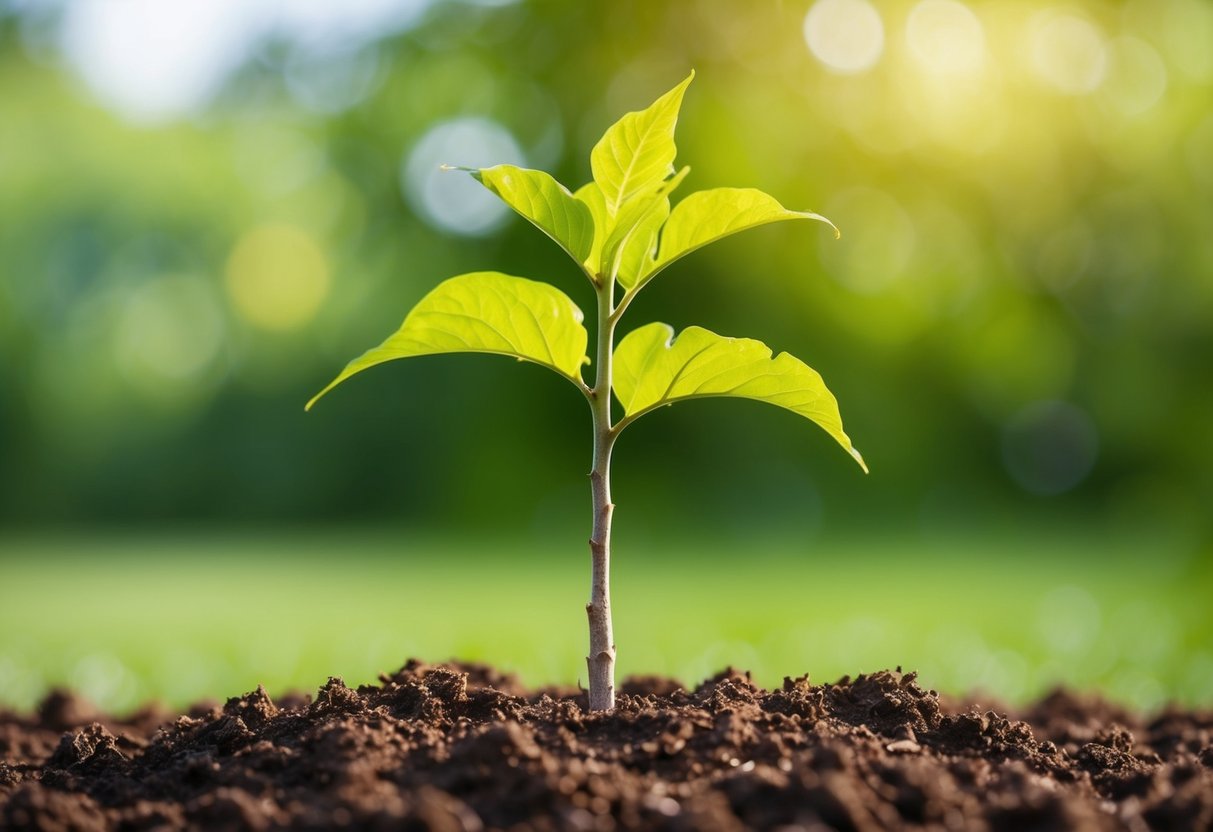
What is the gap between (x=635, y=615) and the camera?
716 centimetres

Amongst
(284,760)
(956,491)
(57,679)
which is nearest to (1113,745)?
(284,760)

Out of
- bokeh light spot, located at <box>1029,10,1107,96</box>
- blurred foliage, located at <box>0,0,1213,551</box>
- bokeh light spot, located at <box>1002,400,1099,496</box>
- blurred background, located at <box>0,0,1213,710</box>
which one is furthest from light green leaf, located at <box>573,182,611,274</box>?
bokeh light spot, located at <box>1002,400,1099,496</box>

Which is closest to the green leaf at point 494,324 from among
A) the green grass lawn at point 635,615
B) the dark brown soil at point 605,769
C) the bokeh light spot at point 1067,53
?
the dark brown soil at point 605,769

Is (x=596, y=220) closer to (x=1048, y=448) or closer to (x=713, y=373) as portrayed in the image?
(x=713, y=373)

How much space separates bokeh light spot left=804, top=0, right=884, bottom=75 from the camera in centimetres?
1246

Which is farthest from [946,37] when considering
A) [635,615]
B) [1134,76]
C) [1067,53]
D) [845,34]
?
[635,615]

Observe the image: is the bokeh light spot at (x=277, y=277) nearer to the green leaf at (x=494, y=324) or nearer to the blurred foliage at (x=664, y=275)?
the blurred foliage at (x=664, y=275)

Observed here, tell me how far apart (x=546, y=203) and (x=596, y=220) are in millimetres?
149

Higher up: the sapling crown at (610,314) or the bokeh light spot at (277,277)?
the bokeh light spot at (277,277)

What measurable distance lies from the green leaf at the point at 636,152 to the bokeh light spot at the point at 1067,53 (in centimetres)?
1196

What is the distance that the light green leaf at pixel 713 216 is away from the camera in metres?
2.01

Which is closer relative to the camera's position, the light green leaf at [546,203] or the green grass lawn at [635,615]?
the light green leaf at [546,203]

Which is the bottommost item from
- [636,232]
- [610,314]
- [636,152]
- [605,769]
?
[605,769]

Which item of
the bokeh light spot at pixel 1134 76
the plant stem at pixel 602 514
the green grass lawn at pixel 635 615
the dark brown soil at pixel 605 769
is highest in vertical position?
the bokeh light spot at pixel 1134 76
